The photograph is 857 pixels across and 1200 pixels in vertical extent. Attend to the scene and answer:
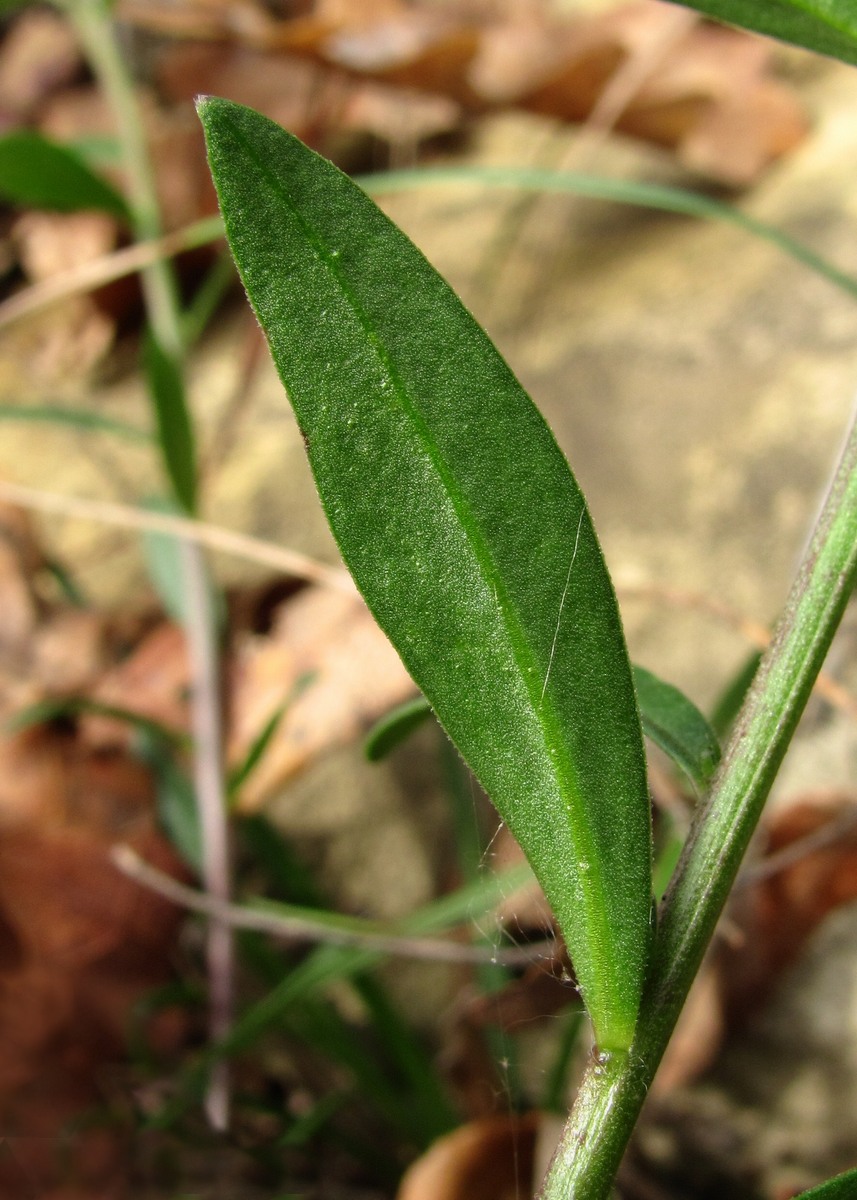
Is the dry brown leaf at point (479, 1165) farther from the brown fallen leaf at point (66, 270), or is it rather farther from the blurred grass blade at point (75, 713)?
the brown fallen leaf at point (66, 270)

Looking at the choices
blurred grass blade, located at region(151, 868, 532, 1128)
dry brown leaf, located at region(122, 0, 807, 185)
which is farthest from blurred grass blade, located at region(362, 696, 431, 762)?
dry brown leaf, located at region(122, 0, 807, 185)

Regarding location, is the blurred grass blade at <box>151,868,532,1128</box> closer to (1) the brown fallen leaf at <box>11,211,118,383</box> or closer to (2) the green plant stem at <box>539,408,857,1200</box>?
(2) the green plant stem at <box>539,408,857,1200</box>

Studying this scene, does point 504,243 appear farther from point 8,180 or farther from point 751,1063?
point 751,1063

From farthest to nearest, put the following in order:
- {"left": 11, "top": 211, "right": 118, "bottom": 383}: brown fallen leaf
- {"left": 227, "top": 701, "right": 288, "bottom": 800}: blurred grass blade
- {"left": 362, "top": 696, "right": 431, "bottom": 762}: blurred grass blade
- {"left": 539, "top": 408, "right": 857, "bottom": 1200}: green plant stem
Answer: {"left": 11, "top": 211, "right": 118, "bottom": 383}: brown fallen leaf
{"left": 227, "top": 701, "right": 288, "bottom": 800}: blurred grass blade
{"left": 362, "top": 696, "right": 431, "bottom": 762}: blurred grass blade
{"left": 539, "top": 408, "right": 857, "bottom": 1200}: green plant stem

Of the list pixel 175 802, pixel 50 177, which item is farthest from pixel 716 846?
pixel 50 177

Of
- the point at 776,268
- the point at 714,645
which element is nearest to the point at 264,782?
the point at 714,645

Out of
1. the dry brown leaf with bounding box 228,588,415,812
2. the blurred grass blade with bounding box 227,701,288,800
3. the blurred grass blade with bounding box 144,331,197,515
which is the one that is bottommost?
the blurred grass blade with bounding box 227,701,288,800
